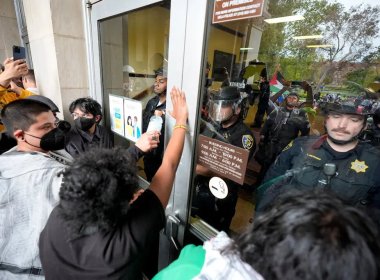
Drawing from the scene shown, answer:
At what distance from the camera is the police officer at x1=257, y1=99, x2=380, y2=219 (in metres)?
0.93

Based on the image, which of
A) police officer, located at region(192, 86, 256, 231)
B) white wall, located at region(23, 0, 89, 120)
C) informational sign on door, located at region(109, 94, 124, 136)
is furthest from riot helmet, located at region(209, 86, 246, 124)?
white wall, located at region(23, 0, 89, 120)

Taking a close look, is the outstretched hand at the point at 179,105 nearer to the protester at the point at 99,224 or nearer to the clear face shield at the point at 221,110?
the clear face shield at the point at 221,110

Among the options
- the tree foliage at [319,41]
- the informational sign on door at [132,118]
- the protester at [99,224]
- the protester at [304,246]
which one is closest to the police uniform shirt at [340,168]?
the tree foliage at [319,41]

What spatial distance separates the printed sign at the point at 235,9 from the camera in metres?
0.86

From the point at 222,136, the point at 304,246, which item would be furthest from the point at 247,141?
the point at 304,246

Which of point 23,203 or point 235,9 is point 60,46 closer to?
point 23,203

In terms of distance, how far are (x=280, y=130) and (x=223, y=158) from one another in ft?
1.22

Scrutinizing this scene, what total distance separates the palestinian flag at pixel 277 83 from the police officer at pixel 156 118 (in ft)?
2.55

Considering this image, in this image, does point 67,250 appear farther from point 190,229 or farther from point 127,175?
point 190,229

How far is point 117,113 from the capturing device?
183 cm

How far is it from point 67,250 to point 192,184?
727 mm

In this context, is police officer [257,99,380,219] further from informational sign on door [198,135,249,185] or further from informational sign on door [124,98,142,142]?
informational sign on door [124,98,142,142]

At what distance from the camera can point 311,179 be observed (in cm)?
108

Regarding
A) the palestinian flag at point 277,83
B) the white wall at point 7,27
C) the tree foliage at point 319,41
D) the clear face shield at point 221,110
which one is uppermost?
the white wall at point 7,27
